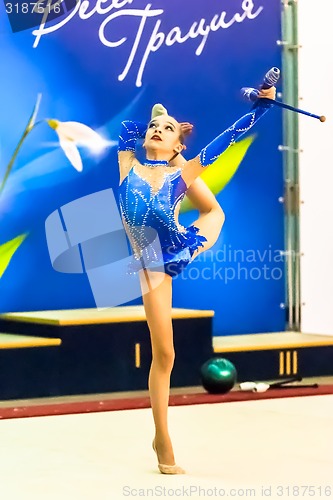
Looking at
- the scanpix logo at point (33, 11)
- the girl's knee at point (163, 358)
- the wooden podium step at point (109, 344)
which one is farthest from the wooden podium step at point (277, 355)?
the girl's knee at point (163, 358)

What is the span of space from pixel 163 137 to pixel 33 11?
9.54 ft

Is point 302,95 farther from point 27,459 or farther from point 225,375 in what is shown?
point 27,459

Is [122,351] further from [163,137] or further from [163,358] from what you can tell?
[163,137]

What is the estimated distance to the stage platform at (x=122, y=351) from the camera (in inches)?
246

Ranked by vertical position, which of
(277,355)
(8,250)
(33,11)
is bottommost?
(277,355)

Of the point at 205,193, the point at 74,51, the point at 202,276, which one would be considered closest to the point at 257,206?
the point at 202,276

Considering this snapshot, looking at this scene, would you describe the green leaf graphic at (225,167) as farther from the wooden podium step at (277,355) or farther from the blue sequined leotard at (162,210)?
the blue sequined leotard at (162,210)

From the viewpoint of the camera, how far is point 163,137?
4.27 metres

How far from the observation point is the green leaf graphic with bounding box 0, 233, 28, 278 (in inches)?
267

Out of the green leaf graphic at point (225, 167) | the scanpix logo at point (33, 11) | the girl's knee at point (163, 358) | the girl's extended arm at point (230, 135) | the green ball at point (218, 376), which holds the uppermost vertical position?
the scanpix logo at point (33, 11)

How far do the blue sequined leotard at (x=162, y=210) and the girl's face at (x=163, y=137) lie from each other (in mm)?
63

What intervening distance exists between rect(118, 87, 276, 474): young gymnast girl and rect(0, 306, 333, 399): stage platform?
2055mm

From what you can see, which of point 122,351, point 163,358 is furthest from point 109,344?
point 163,358

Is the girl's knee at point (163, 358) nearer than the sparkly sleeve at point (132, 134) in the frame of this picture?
Yes
